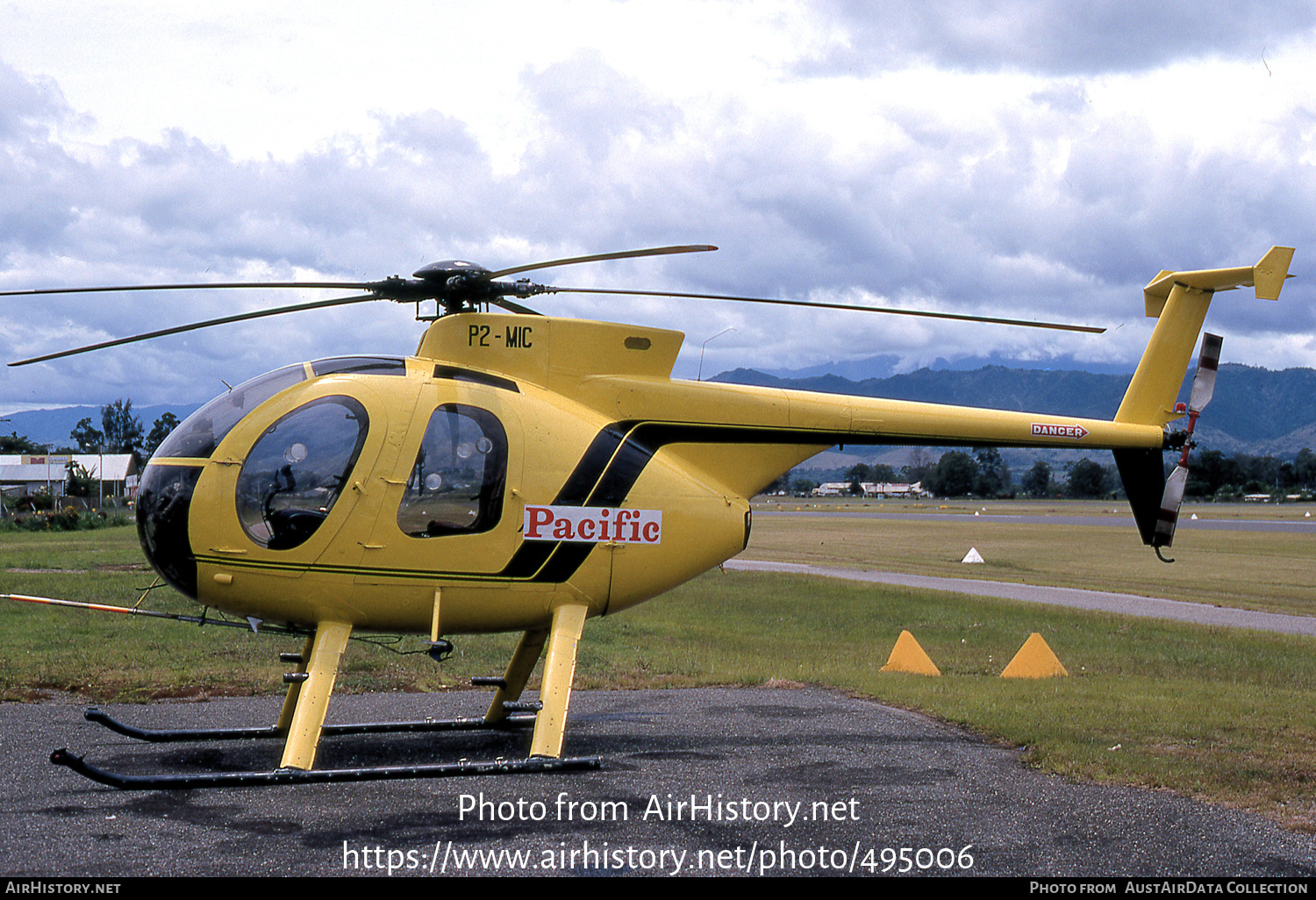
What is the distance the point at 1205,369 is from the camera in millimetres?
11305

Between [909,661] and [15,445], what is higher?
[909,661]

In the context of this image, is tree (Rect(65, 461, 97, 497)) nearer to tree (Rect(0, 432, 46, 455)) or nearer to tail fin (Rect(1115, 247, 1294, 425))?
tree (Rect(0, 432, 46, 455))

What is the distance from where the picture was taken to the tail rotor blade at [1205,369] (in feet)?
36.8

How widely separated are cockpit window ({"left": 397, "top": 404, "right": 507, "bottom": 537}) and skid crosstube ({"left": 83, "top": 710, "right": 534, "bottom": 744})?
210cm

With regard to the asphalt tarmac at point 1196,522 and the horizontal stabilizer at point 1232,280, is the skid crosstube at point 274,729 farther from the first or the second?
the asphalt tarmac at point 1196,522

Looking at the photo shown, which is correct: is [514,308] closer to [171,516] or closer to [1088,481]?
[171,516]

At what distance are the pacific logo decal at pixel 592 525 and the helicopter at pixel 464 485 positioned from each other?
Result: 16 mm

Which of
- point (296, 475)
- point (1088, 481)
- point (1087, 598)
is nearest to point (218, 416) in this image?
point (296, 475)

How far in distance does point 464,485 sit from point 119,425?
172825 millimetres

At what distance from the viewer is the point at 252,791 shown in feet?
25.0

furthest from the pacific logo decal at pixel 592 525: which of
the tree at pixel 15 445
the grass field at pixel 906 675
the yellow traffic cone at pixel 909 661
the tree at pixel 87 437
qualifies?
the tree at pixel 87 437

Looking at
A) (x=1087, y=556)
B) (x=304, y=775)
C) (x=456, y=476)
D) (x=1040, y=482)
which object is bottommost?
(x=1040, y=482)
